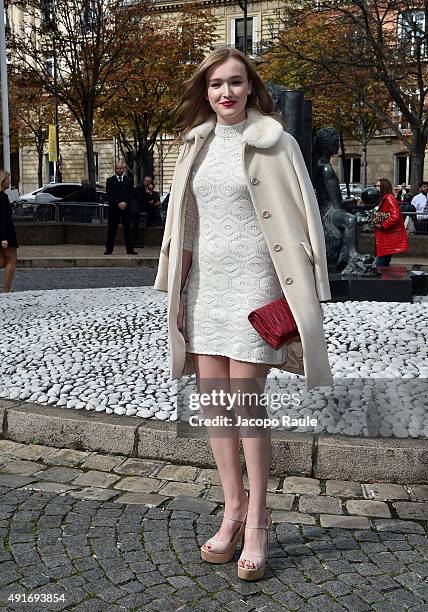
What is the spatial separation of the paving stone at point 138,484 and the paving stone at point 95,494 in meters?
0.08

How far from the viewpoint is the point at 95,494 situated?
161 inches

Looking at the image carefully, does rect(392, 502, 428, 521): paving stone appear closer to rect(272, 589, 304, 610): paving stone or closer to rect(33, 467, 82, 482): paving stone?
rect(272, 589, 304, 610): paving stone

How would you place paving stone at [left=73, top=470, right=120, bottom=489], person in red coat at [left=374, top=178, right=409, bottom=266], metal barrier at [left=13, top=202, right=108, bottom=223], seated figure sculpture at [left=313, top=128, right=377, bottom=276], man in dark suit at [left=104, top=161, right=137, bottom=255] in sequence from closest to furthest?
1. paving stone at [left=73, top=470, right=120, bottom=489]
2. seated figure sculpture at [left=313, top=128, right=377, bottom=276]
3. person in red coat at [left=374, top=178, right=409, bottom=266]
4. man in dark suit at [left=104, top=161, right=137, bottom=255]
5. metal barrier at [left=13, top=202, right=108, bottom=223]

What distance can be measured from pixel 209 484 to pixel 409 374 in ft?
5.60

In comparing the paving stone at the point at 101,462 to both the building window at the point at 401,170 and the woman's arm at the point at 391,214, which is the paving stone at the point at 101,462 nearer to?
the woman's arm at the point at 391,214

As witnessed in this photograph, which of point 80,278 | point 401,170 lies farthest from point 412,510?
point 401,170

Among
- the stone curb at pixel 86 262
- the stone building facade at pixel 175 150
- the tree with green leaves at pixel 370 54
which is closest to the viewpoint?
the stone curb at pixel 86 262

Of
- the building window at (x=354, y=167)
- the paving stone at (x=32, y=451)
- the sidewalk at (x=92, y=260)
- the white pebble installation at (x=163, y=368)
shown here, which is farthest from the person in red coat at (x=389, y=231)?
the building window at (x=354, y=167)

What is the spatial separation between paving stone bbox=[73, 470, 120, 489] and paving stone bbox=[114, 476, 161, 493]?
0.05m

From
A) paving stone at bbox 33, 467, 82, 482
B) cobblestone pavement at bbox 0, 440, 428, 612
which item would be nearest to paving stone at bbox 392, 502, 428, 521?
cobblestone pavement at bbox 0, 440, 428, 612

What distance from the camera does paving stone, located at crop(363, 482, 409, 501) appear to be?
4.11 m

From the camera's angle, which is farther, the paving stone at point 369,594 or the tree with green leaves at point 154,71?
the tree with green leaves at point 154,71

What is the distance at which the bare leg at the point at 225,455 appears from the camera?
11.0ft

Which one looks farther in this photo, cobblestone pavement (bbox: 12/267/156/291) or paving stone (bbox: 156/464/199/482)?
cobblestone pavement (bbox: 12/267/156/291)
